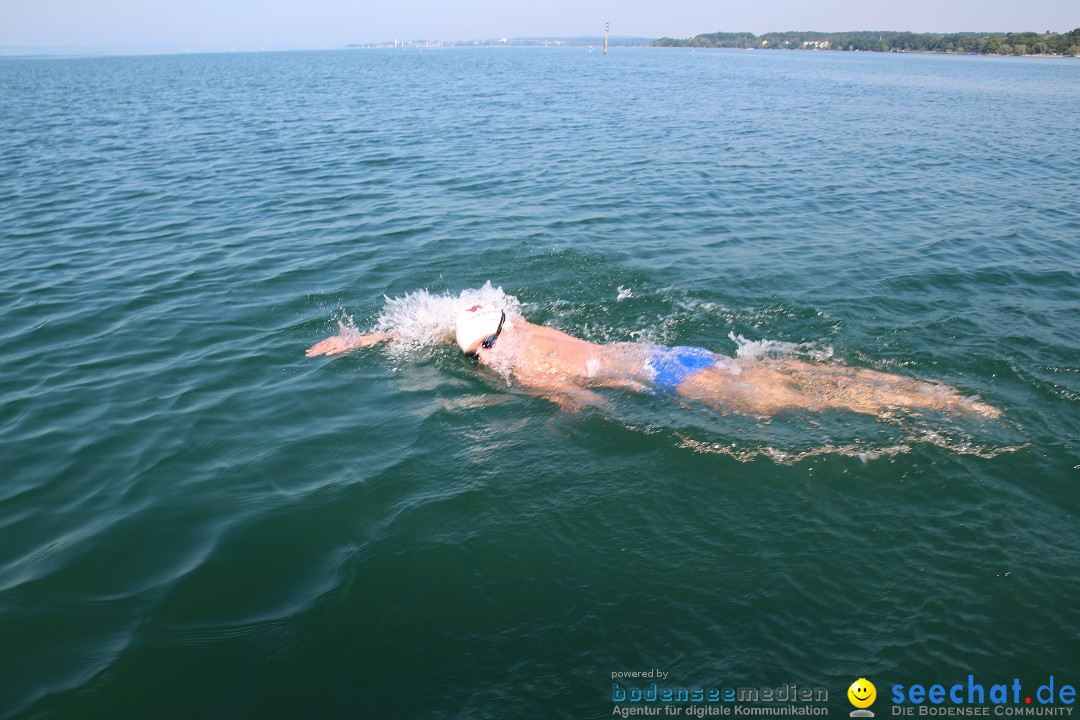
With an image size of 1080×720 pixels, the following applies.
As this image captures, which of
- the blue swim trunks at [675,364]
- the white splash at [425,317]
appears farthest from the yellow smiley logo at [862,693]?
the white splash at [425,317]

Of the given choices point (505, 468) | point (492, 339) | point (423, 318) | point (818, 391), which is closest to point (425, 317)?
point (423, 318)

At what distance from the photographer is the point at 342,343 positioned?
9.44m

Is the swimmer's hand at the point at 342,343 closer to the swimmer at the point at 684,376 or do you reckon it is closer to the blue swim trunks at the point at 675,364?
the swimmer at the point at 684,376

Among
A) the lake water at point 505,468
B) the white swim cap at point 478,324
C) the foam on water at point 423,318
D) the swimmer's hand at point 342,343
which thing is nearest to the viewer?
the lake water at point 505,468

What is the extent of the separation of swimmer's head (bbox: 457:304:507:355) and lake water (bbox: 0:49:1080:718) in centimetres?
52

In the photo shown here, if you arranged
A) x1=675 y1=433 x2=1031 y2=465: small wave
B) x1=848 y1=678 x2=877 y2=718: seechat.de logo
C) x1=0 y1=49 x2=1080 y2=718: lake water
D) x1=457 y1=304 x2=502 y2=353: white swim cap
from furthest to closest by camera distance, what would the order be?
x1=457 y1=304 x2=502 y2=353: white swim cap
x1=675 y1=433 x2=1031 y2=465: small wave
x1=0 y1=49 x2=1080 y2=718: lake water
x1=848 y1=678 x2=877 y2=718: seechat.de logo

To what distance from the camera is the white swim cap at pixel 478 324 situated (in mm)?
8375

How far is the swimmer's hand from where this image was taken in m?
9.31

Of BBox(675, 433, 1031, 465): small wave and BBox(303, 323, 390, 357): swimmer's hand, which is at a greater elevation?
BBox(303, 323, 390, 357): swimmer's hand

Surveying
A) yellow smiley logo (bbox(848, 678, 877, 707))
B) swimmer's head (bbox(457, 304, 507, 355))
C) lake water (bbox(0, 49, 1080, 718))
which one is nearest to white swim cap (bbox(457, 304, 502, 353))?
swimmer's head (bbox(457, 304, 507, 355))

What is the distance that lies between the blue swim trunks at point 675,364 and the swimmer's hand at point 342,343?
164 inches

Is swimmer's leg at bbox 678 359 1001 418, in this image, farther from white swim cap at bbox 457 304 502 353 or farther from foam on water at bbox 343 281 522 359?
foam on water at bbox 343 281 522 359

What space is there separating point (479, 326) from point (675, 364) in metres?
2.59

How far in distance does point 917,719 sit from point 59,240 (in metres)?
17.5
